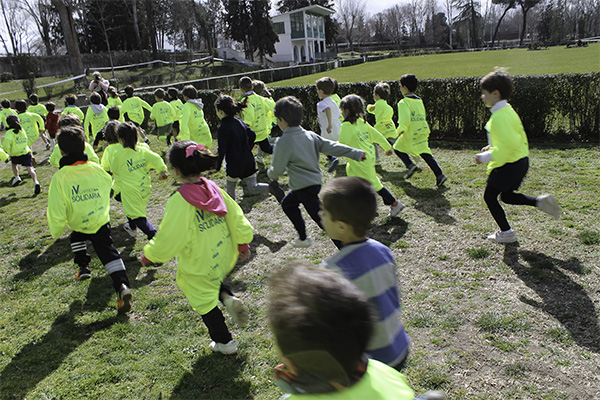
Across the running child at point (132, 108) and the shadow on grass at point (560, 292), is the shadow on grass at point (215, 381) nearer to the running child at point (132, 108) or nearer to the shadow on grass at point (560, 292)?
the shadow on grass at point (560, 292)

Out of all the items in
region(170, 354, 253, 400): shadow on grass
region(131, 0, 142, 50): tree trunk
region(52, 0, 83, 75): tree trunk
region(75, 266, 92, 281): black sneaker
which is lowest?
region(170, 354, 253, 400): shadow on grass

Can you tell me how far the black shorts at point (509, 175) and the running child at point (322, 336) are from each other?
3.81 meters

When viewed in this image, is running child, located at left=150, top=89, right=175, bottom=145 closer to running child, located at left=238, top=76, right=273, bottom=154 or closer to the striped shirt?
running child, located at left=238, top=76, right=273, bottom=154

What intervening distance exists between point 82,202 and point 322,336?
3823mm

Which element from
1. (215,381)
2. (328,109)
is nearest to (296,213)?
(215,381)

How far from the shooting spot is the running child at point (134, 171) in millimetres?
5250

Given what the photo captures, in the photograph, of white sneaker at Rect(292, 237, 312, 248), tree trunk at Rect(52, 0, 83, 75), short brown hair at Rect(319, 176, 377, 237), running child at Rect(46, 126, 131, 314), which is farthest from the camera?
tree trunk at Rect(52, 0, 83, 75)

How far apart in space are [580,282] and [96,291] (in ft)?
17.0

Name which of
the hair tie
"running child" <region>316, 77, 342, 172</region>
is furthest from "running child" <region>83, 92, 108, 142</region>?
the hair tie

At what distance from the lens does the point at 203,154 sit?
10.3ft

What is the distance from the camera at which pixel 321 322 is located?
1139 millimetres

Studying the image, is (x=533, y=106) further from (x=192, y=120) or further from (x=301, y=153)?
(x=192, y=120)

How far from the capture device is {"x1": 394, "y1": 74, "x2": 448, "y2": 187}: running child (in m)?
6.75

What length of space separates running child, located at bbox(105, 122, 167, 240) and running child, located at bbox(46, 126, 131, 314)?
87 centimetres
